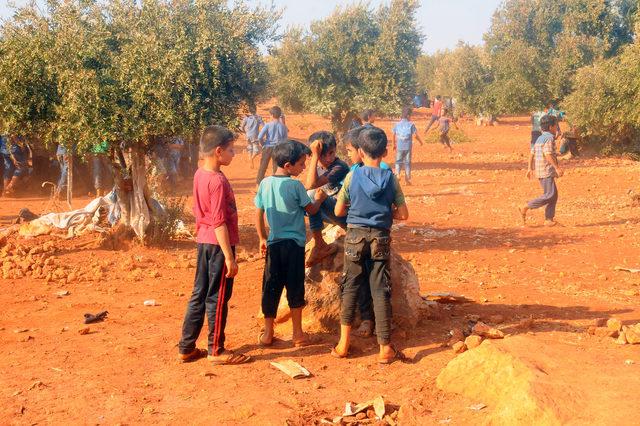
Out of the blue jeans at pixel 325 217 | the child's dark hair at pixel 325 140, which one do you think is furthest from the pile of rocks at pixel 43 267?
the child's dark hair at pixel 325 140

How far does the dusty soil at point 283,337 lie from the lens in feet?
16.8

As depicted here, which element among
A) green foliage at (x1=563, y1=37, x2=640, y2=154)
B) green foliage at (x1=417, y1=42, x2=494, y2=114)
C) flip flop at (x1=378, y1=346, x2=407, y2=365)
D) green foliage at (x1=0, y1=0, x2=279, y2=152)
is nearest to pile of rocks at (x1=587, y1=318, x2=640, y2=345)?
flip flop at (x1=378, y1=346, x2=407, y2=365)

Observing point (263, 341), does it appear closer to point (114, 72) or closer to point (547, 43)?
point (114, 72)

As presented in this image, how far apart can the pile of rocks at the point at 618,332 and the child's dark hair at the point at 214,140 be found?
3514mm

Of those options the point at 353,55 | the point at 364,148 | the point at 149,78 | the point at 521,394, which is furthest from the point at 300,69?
the point at 521,394

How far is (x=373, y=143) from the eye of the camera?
577 cm

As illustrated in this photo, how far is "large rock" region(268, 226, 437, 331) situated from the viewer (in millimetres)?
6531

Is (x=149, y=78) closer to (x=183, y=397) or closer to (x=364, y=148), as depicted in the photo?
(x=364, y=148)

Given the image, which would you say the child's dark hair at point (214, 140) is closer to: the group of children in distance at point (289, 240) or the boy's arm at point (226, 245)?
the group of children in distance at point (289, 240)

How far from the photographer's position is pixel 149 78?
31.0 ft

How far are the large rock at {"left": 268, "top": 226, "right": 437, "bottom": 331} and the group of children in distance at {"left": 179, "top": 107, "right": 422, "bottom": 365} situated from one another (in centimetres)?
30

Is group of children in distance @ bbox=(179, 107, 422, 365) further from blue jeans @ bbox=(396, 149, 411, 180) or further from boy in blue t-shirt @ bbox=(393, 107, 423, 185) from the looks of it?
blue jeans @ bbox=(396, 149, 411, 180)

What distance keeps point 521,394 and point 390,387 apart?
3.78ft

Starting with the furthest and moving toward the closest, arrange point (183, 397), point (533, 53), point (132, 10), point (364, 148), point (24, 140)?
point (533, 53) → point (24, 140) → point (132, 10) → point (364, 148) → point (183, 397)
